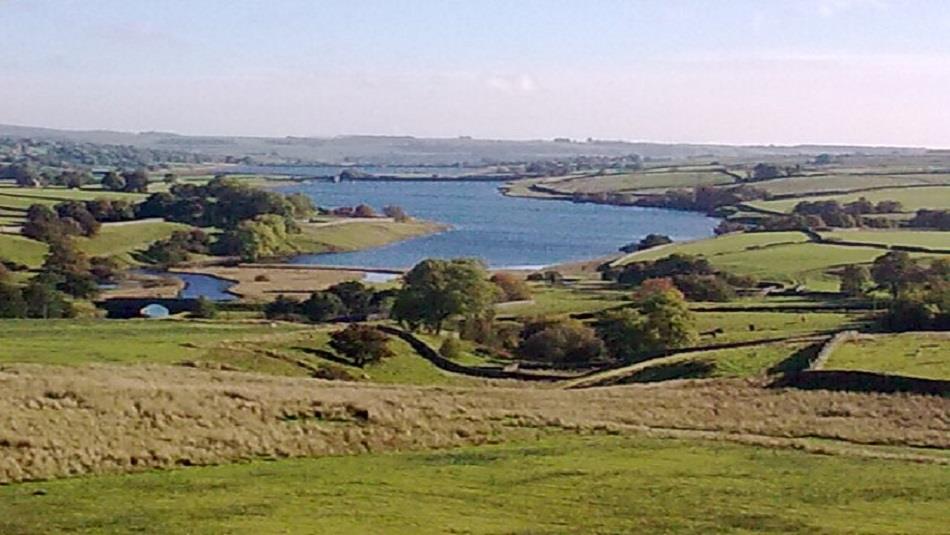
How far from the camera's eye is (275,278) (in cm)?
12088

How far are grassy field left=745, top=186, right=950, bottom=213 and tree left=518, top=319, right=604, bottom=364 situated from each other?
340ft

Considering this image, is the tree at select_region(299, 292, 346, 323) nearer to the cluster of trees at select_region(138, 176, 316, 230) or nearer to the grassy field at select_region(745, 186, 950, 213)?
the cluster of trees at select_region(138, 176, 316, 230)

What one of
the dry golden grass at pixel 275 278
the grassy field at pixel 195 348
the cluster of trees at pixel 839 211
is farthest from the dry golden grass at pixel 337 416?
the cluster of trees at pixel 839 211

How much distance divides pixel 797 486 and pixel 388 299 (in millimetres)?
68124

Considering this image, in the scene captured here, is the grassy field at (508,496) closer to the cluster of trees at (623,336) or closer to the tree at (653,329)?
the cluster of trees at (623,336)

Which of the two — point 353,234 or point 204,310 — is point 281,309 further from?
point 353,234

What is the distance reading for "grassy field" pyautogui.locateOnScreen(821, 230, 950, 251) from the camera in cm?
12109

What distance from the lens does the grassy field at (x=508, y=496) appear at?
1928 centimetres

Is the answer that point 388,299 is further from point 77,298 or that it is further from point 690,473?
point 690,473

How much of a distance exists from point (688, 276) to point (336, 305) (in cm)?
2929

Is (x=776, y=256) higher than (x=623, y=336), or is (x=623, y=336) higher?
(x=623, y=336)

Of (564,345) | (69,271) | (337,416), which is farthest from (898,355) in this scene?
(69,271)

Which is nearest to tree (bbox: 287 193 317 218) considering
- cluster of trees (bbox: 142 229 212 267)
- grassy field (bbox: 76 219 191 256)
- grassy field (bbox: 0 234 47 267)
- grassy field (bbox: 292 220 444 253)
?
grassy field (bbox: 292 220 444 253)

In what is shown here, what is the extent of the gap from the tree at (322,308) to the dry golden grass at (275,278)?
14.1 m
